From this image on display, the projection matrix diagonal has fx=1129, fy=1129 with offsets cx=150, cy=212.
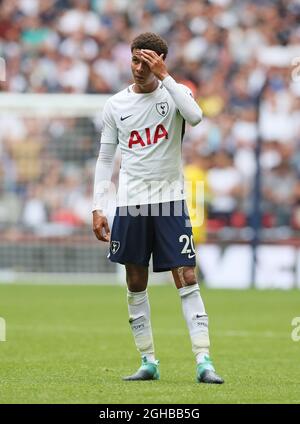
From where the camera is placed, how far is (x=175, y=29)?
24.1 metres

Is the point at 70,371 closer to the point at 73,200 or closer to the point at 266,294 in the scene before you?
the point at 266,294

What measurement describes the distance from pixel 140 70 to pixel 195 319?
177 cm

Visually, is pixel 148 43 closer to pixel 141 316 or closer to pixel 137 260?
pixel 137 260

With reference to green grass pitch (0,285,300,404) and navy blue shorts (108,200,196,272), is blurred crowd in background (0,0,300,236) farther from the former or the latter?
navy blue shorts (108,200,196,272)

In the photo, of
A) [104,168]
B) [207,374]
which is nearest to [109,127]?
[104,168]

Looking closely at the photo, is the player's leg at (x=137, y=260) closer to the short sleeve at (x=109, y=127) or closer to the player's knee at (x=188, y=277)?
the player's knee at (x=188, y=277)

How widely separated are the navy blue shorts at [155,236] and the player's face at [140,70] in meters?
Answer: 0.88

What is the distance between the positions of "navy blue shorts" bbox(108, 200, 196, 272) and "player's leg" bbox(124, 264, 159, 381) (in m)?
0.12

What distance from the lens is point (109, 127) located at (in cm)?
817

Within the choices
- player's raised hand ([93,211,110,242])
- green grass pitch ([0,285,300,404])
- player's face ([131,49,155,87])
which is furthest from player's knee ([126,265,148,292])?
player's face ([131,49,155,87])

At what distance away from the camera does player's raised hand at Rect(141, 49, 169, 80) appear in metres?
7.58
